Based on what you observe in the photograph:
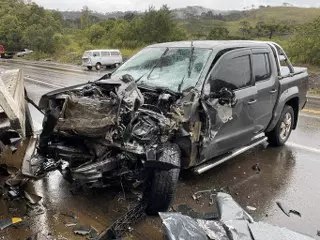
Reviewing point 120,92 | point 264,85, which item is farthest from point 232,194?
point 120,92

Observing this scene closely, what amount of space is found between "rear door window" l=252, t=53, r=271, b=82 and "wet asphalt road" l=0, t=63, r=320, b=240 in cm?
134

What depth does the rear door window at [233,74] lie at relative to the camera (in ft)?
15.7

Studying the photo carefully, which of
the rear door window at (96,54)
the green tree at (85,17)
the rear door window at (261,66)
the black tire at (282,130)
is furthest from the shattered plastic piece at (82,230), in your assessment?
the green tree at (85,17)

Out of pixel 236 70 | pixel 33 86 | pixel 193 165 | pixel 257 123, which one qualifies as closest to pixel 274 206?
pixel 193 165

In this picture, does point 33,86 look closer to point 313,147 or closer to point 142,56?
point 142,56

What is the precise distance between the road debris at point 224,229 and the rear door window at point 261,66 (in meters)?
2.70

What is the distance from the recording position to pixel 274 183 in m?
5.13

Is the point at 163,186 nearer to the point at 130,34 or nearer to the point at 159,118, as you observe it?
the point at 159,118

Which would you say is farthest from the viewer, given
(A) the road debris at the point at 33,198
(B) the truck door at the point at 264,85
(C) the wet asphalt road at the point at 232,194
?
(B) the truck door at the point at 264,85

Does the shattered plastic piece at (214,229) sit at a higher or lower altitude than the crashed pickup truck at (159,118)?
lower

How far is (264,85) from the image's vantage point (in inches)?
221

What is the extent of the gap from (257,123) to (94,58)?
2276cm

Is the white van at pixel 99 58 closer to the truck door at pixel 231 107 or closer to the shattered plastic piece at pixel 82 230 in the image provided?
the truck door at pixel 231 107

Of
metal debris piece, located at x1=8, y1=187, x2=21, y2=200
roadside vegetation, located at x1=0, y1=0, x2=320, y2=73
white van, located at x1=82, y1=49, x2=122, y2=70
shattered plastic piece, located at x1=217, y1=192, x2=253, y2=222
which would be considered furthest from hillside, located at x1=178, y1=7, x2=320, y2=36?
shattered plastic piece, located at x1=217, y1=192, x2=253, y2=222
